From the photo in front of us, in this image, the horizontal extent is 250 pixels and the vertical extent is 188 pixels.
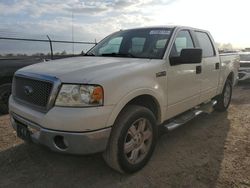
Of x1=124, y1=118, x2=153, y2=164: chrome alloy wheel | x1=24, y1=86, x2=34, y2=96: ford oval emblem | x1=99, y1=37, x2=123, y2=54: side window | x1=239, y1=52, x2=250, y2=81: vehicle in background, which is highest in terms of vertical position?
x1=99, y1=37, x2=123, y2=54: side window

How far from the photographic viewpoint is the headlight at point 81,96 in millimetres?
2799

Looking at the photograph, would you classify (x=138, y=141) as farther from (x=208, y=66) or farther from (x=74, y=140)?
(x=208, y=66)

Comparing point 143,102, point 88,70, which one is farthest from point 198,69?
point 88,70

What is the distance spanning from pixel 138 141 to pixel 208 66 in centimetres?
234

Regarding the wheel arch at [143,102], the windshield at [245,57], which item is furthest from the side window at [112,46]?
the windshield at [245,57]

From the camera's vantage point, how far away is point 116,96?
294 centimetres

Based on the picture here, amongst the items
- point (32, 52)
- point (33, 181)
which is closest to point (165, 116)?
point (33, 181)

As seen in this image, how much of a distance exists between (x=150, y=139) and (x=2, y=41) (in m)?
8.56

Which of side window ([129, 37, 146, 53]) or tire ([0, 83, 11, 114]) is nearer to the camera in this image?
side window ([129, 37, 146, 53])

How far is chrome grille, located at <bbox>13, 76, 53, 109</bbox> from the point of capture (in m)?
2.97

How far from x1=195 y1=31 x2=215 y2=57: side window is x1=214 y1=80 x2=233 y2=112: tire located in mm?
1153

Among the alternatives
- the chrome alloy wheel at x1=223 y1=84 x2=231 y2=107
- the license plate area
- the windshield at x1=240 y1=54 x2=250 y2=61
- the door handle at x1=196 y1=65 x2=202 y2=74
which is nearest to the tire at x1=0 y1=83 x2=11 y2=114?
the license plate area

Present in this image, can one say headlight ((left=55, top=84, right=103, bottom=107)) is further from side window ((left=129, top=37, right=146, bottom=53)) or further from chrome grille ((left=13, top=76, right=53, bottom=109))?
side window ((left=129, top=37, right=146, bottom=53))

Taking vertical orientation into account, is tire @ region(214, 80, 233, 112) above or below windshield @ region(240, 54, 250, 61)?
below
